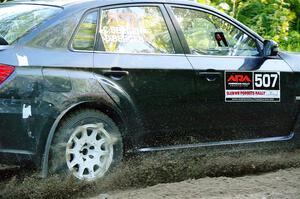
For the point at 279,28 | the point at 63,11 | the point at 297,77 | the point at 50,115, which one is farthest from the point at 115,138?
the point at 279,28

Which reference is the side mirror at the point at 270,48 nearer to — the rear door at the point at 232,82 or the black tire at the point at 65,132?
the rear door at the point at 232,82

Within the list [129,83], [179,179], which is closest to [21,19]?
[129,83]

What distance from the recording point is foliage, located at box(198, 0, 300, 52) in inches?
443

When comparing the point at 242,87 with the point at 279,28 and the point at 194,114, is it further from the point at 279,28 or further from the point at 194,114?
the point at 279,28

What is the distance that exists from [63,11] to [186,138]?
61.1 inches

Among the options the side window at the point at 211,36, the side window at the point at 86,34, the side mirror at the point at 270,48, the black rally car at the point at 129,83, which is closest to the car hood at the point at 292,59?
the black rally car at the point at 129,83

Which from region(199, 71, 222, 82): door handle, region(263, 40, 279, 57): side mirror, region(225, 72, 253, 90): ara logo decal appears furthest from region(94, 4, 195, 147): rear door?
region(263, 40, 279, 57): side mirror

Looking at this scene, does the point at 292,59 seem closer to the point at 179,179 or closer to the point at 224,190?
the point at 179,179

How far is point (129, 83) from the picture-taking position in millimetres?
5148

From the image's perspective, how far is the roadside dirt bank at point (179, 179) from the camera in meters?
4.85

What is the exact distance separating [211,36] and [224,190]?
1.68 metres

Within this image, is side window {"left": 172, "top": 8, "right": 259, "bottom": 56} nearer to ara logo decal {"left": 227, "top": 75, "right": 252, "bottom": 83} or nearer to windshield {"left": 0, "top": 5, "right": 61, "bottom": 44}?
ara logo decal {"left": 227, "top": 75, "right": 252, "bottom": 83}

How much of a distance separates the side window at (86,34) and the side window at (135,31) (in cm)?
8

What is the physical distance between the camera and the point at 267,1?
11836 mm
